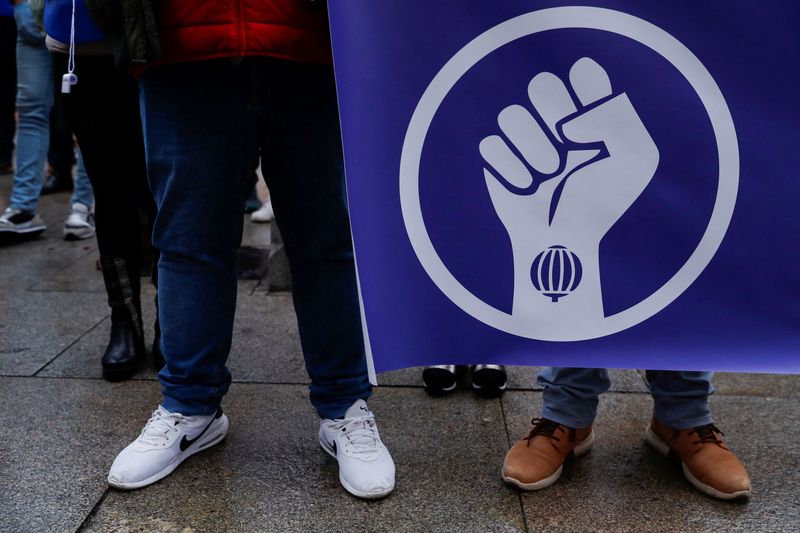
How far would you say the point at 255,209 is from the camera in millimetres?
5402

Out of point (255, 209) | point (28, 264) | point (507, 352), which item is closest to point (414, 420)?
point (507, 352)

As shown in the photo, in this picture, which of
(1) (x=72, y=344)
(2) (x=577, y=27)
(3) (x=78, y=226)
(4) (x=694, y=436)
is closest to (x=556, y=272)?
(2) (x=577, y=27)

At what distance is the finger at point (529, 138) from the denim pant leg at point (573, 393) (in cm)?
67

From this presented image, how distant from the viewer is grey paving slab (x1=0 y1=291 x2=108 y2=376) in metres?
2.91

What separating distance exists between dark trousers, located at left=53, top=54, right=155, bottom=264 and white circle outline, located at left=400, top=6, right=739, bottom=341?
51.8 inches

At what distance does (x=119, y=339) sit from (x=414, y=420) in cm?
Result: 115

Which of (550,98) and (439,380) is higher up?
(550,98)

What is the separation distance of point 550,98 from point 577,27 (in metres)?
0.16

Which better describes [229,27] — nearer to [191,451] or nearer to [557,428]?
[191,451]

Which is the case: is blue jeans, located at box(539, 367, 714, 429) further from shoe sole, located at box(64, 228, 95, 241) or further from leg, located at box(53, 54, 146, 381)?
shoe sole, located at box(64, 228, 95, 241)

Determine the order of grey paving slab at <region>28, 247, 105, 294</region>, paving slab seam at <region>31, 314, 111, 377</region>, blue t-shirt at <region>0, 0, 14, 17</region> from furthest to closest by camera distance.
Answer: blue t-shirt at <region>0, 0, 14, 17</region>, grey paving slab at <region>28, 247, 105, 294</region>, paving slab seam at <region>31, 314, 111, 377</region>

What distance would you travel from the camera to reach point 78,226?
4.72 meters

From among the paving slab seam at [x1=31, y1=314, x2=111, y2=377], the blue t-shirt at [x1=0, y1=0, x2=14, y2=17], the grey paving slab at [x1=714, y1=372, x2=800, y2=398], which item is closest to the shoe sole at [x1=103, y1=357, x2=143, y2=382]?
the paving slab seam at [x1=31, y1=314, x2=111, y2=377]

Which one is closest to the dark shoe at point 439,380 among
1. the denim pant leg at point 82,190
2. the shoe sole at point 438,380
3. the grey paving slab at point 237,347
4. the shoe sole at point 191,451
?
the shoe sole at point 438,380
